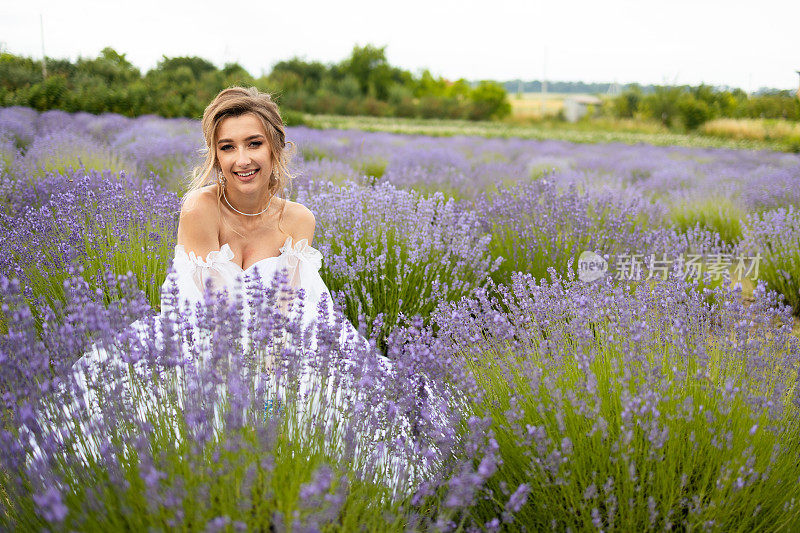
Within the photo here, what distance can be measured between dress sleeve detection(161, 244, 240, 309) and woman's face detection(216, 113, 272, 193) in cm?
32

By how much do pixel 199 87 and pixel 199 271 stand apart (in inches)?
595

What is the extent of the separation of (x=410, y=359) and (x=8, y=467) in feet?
3.23

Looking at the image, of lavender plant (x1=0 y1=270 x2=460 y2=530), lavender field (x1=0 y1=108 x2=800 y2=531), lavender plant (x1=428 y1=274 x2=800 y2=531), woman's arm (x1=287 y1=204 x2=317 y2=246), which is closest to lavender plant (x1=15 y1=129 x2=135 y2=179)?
lavender field (x1=0 y1=108 x2=800 y2=531)

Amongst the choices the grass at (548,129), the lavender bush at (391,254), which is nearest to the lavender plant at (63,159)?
the lavender bush at (391,254)

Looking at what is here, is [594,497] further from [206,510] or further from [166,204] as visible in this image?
[166,204]

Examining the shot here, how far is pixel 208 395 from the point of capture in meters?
1.35

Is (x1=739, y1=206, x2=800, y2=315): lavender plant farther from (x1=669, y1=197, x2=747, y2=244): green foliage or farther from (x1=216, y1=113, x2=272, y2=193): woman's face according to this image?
(x1=216, y1=113, x2=272, y2=193): woman's face

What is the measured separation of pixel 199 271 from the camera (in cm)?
Result: 263

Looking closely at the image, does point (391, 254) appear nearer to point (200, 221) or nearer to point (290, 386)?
point (200, 221)

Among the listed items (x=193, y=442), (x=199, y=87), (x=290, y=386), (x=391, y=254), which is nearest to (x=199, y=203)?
(x=391, y=254)

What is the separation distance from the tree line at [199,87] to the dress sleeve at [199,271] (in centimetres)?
112

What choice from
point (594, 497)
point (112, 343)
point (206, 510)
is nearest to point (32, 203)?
point (112, 343)

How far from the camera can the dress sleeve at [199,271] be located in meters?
2.61

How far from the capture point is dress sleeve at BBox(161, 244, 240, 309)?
2.61 meters
